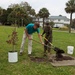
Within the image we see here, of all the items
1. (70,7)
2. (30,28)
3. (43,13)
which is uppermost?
(70,7)

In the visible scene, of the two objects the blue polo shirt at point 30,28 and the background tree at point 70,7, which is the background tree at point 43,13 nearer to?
the background tree at point 70,7

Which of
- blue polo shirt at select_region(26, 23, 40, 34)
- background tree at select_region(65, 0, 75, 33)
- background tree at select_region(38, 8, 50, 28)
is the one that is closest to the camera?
blue polo shirt at select_region(26, 23, 40, 34)

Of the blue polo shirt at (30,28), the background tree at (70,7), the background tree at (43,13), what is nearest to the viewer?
the blue polo shirt at (30,28)

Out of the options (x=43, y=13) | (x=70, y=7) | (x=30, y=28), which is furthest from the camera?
(x=43, y=13)

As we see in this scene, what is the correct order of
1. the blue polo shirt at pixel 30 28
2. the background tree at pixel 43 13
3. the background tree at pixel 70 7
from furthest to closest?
1. the background tree at pixel 43 13
2. the background tree at pixel 70 7
3. the blue polo shirt at pixel 30 28

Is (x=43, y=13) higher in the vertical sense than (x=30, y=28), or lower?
higher

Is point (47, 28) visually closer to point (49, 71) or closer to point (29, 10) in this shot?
point (49, 71)

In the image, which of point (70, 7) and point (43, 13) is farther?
point (43, 13)

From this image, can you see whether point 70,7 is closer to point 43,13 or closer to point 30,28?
point 43,13

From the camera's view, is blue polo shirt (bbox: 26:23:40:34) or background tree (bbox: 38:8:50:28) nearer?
blue polo shirt (bbox: 26:23:40:34)

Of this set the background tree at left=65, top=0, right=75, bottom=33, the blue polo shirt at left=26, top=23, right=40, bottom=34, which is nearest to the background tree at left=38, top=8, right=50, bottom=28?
the background tree at left=65, top=0, right=75, bottom=33

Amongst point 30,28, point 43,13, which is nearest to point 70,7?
point 43,13

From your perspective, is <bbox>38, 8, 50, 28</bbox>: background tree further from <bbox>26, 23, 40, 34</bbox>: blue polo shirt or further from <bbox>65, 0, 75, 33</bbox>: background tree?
<bbox>26, 23, 40, 34</bbox>: blue polo shirt

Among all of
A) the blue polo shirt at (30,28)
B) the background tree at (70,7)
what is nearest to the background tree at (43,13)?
the background tree at (70,7)
